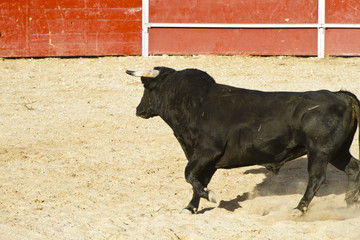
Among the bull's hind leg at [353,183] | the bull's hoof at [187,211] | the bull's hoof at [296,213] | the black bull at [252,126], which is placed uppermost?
the black bull at [252,126]

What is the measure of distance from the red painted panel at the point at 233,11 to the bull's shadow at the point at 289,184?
6552 millimetres

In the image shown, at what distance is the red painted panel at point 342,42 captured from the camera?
44.4 feet

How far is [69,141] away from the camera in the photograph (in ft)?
29.1

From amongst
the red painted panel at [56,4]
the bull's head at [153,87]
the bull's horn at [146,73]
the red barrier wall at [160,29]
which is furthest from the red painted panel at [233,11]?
the bull's horn at [146,73]

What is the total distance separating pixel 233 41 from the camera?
549 inches

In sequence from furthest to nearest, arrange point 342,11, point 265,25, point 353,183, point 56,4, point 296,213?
point 56,4 → point 265,25 → point 342,11 → point 353,183 → point 296,213

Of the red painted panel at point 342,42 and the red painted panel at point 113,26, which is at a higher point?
the red painted panel at point 113,26

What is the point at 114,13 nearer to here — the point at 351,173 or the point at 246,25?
the point at 246,25

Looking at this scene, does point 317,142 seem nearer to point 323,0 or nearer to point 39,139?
point 39,139

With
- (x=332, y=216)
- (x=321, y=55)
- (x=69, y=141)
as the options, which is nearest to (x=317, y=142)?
(x=332, y=216)

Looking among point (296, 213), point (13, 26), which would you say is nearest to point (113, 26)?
point (13, 26)

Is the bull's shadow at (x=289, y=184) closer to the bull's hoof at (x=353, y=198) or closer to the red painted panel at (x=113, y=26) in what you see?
the bull's hoof at (x=353, y=198)

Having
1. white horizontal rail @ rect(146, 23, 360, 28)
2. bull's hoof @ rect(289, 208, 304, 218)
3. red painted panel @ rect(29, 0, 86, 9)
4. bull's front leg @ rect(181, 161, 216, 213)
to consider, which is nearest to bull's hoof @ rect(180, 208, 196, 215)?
bull's front leg @ rect(181, 161, 216, 213)

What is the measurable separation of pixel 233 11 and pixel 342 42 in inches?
88.3
